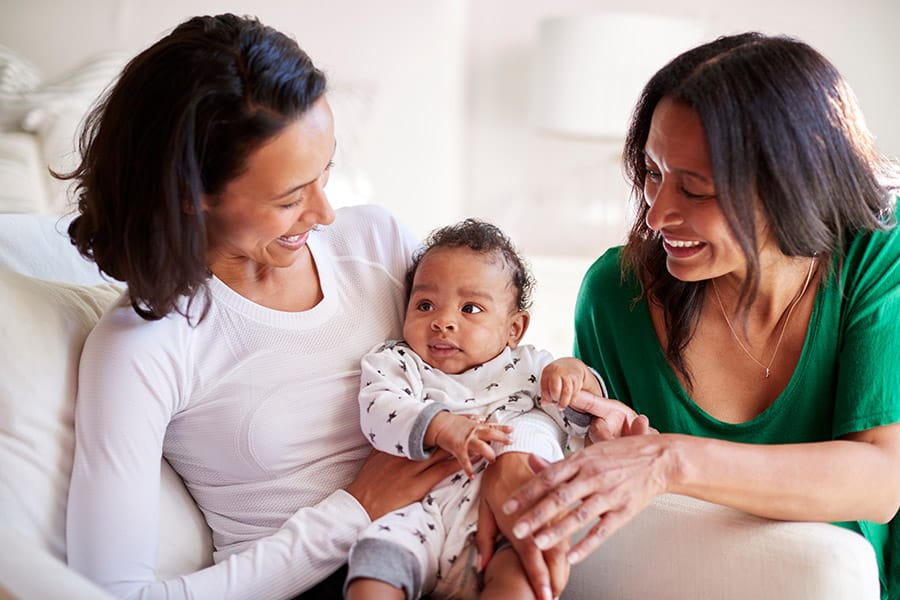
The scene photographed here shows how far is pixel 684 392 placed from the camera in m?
1.53

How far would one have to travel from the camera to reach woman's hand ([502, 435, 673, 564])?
1.15m

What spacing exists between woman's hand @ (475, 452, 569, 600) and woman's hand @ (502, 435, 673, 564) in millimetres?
26

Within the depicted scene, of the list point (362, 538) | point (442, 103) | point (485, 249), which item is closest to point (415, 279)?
point (485, 249)

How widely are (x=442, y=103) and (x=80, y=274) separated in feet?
6.05

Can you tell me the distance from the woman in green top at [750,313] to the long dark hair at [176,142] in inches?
20.2

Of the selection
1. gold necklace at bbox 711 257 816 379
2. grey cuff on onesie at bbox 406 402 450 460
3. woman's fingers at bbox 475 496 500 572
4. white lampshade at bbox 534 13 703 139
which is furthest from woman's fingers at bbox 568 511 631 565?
white lampshade at bbox 534 13 703 139

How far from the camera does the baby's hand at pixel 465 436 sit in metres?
1.22

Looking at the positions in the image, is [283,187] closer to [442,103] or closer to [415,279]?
[415,279]

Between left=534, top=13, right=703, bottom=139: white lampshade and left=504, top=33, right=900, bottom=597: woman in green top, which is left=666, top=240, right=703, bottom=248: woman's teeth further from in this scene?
left=534, top=13, right=703, bottom=139: white lampshade

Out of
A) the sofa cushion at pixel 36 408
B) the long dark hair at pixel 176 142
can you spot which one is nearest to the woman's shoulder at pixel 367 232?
the long dark hair at pixel 176 142

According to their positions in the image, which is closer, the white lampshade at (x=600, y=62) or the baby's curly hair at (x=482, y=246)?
the baby's curly hair at (x=482, y=246)

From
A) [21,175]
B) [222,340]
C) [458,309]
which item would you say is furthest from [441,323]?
[21,175]

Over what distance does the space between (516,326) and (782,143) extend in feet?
1.61

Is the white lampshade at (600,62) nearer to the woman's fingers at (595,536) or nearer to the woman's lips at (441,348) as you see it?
the woman's lips at (441,348)
